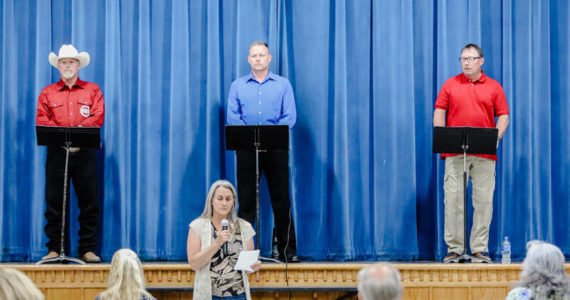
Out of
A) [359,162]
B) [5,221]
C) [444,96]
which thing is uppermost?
[444,96]

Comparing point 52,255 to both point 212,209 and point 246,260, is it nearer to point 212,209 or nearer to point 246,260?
point 212,209

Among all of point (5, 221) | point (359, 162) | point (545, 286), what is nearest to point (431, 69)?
point (359, 162)

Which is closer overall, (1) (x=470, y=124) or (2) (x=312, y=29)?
(1) (x=470, y=124)

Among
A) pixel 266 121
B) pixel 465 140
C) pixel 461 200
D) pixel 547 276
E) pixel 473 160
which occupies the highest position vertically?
pixel 266 121

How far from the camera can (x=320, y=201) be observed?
6.34m

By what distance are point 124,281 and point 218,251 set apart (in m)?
1.02

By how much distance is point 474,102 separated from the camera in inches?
224

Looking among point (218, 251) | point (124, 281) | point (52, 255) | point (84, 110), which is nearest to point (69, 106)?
point (84, 110)

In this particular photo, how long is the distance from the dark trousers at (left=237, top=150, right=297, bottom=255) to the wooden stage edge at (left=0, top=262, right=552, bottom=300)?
32 cm

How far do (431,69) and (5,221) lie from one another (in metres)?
4.18

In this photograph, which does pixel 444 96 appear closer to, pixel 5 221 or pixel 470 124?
pixel 470 124

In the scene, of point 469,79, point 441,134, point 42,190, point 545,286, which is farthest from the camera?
point 42,190

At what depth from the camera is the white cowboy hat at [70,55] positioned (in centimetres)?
586

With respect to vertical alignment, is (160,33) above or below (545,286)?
above
